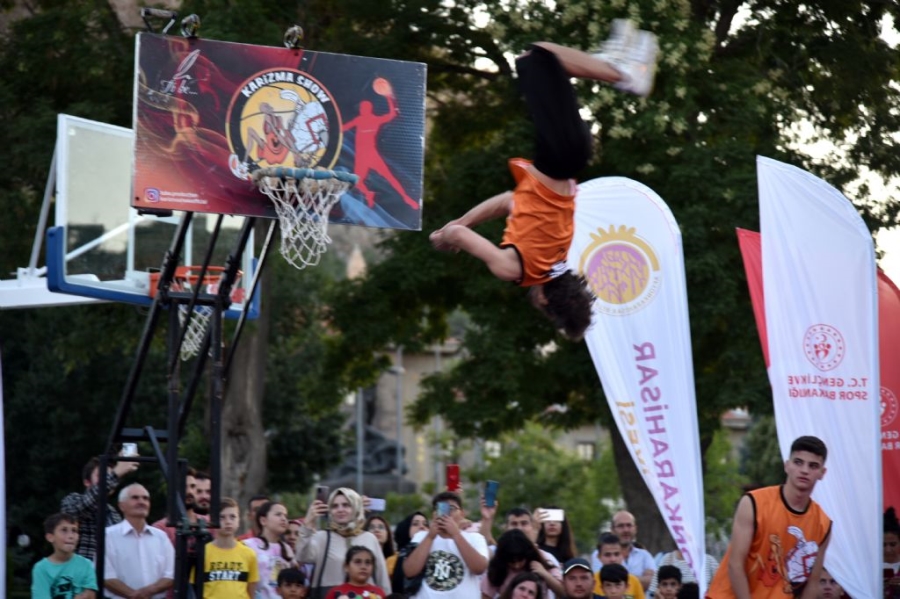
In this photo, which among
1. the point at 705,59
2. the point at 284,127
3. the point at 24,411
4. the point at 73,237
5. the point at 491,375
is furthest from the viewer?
the point at 24,411

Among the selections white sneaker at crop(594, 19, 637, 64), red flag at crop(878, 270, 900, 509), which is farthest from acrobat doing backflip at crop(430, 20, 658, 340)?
red flag at crop(878, 270, 900, 509)

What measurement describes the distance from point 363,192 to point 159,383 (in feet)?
76.5

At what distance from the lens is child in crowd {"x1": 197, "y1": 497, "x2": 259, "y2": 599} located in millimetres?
10219

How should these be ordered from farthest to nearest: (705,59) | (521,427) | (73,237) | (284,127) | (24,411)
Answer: (24,411) < (521,427) < (705,59) < (73,237) < (284,127)

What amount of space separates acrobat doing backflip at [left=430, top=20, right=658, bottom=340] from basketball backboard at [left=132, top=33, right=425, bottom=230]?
258cm

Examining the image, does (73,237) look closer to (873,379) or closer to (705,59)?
(873,379)

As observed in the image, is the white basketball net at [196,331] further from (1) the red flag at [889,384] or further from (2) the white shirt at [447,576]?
(1) the red flag at [889,384]

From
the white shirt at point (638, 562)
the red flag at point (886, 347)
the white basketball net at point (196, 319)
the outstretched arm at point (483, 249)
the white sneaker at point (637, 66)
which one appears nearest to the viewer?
the outstretched arm at point (483, 249)

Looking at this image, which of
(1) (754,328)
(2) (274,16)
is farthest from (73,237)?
(1) (754,328)

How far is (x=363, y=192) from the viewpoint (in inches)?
413

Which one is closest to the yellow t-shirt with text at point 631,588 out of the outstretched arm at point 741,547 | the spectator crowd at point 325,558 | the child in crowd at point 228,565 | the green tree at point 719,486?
the spectator crowd at point 325,558

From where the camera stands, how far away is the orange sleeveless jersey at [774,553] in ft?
25.8

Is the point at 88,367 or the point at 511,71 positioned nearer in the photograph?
the point at 511,71

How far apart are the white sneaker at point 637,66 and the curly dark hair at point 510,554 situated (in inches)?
148
